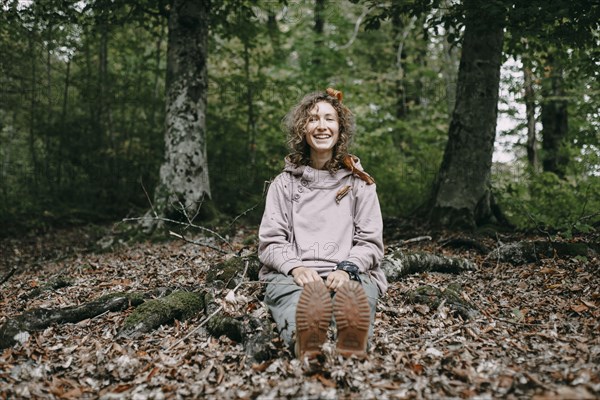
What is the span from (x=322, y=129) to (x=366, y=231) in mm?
921

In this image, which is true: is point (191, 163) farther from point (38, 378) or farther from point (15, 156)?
point (15, 156)

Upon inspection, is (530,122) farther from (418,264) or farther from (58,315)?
(58,315)

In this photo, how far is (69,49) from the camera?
12.5m

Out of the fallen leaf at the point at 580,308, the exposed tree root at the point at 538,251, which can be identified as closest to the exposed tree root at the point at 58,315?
the fallen leaf at the point at 580,308

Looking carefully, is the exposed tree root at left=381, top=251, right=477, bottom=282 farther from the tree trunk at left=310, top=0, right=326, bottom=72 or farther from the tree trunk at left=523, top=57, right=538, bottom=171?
the tree trunk at left=310, top=0, right=326, bottom=72

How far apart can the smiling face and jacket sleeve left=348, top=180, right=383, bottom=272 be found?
16.8 inches

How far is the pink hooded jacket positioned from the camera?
366 centimetres

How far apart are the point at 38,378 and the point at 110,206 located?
9.77 m

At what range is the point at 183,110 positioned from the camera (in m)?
8.09

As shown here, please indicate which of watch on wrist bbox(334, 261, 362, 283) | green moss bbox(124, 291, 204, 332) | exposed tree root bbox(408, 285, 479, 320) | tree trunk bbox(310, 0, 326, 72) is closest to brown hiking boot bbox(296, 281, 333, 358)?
watch on wrist bbox(334, 261, 362, 283)

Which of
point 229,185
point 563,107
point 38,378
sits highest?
point 563,107

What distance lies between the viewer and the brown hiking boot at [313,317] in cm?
289

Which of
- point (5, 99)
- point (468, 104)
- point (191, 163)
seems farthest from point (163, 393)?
point (5, 99)

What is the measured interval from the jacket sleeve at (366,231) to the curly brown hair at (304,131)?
1.05ft
